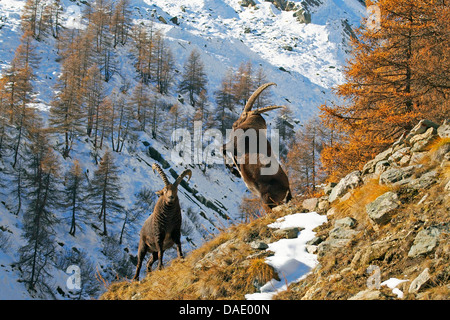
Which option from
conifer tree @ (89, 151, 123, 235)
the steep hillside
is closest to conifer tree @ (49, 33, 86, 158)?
conifer tree @ (89, 151, 123, 235)

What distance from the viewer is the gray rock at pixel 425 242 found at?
4348 millimetres

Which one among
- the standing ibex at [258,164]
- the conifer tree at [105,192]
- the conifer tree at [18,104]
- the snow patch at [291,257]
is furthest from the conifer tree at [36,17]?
the snow patch at [291,257]

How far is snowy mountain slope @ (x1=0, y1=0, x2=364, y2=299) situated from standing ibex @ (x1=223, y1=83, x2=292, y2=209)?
479 centimetres

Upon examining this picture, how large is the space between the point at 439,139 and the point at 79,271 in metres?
30.0

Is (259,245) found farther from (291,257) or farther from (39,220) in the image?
(39,220)

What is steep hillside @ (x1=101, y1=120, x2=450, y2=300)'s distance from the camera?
14.2 ft

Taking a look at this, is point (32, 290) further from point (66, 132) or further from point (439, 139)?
point (439, 139)

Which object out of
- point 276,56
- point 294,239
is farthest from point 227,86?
point 294,239

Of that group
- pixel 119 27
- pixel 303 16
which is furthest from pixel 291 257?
pixel 303 16

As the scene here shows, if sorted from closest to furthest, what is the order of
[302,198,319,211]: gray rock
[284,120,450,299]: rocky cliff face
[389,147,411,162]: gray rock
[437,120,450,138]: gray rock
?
[284,120,450,299]: rocky cliff face < [437,120,450,138]: gray rock < [389,147,411,162]: gray rock < [302,198,319,211]: gray rock

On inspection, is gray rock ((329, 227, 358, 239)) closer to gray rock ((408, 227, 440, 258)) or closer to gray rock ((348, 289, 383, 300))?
gray rock ((408, 227, 440, 258))

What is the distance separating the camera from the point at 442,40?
12531 mm

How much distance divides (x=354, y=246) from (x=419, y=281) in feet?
4.40

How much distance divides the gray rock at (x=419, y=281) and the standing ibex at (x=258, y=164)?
429 centimetres
